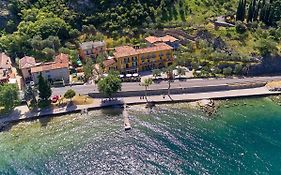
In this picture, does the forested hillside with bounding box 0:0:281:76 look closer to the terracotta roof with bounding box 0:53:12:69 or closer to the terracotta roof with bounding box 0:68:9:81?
the terracotta roof with bounding box 0:53:12:69

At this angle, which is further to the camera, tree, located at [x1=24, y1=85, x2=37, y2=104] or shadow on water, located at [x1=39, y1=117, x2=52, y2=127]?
tree, located at [x1=24, y1=85, x2=37, y2=104]

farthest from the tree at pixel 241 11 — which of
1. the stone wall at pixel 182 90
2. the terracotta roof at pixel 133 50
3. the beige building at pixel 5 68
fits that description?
the beige building at pixel 5 68

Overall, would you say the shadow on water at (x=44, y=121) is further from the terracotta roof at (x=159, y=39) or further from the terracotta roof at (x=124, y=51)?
the terracotta roof at (x=159, y=39)

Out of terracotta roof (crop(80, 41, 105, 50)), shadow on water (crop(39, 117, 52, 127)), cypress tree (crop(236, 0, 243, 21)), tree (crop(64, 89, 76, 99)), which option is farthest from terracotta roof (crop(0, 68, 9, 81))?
cypress tree (crop(236, 0, 243, 21))

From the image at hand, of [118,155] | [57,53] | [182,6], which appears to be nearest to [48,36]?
[57,53]

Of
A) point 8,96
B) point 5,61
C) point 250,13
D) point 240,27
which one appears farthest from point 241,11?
point 8,96
